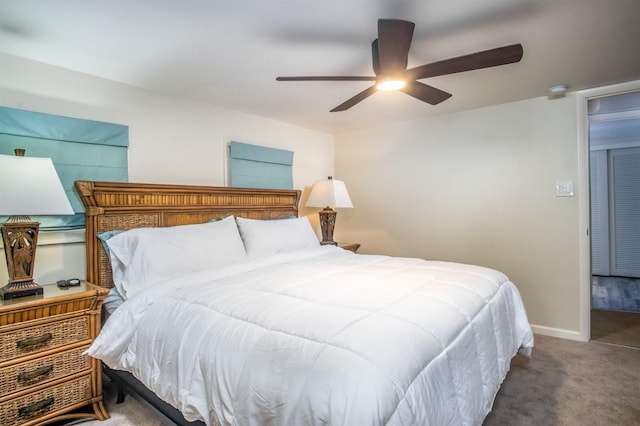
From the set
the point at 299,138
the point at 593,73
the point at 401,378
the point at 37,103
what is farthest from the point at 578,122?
the point at 37,103

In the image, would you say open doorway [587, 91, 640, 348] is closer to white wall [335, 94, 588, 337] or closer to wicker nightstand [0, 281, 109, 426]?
white wall [335, 94, 588, 337]

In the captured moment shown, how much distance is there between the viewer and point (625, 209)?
500 centimetres

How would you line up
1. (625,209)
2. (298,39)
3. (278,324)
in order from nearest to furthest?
(278,324), (298,39), (625,209)

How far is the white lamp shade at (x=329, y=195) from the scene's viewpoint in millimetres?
3633

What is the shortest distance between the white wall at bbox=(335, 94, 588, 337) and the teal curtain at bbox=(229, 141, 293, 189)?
1067mm

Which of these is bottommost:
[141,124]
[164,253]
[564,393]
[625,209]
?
[564,393]

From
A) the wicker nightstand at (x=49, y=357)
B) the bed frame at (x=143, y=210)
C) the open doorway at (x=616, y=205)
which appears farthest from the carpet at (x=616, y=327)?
the wicker nightstand at (x=49, y=357)

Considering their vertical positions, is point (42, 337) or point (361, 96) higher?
point (361, 96)

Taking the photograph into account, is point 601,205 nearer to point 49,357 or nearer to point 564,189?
point 564,189

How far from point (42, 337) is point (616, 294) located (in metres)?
5.93

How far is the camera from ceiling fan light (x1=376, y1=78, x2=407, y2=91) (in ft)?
6.21

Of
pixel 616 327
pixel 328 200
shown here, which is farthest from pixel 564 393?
pixel 328 200

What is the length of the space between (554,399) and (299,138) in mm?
3313

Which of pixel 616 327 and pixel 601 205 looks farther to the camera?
pixel 601 205
